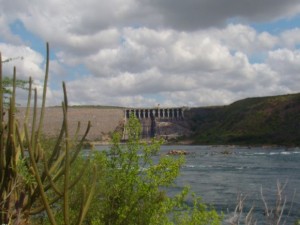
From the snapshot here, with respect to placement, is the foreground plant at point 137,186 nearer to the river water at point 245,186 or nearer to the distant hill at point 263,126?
the river water at point 245,186

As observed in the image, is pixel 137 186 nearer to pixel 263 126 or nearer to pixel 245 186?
pixel 245 186

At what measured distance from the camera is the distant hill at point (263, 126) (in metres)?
156

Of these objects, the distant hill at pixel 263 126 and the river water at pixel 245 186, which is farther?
the distant hill at pixel 263 126

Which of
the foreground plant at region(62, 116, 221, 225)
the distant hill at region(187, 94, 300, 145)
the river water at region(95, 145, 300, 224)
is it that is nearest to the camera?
the foreground plant at region(62, 116, 221, 225)

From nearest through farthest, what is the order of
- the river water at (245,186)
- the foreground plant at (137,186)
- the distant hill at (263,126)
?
the foreground plant at (137,186)
the river water at (245,186)
the distant hill at (263,126)

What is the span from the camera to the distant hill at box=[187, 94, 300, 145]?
6150 inches

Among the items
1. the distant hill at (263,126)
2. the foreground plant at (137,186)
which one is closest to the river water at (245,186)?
the foreground plant at (137,186)

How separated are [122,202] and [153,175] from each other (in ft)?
5.27

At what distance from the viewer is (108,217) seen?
45.7 ft

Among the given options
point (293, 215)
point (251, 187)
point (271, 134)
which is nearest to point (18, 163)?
point (293, 215)

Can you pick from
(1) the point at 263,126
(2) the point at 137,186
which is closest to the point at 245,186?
(2) the point at 137,186

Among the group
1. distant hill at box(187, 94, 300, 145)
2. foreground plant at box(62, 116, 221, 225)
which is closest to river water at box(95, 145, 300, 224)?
foreground plant at box(62, 116, 221, 225)

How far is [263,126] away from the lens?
6811 inches

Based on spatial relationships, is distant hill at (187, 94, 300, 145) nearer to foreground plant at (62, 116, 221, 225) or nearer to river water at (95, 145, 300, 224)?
river water at (95, 145, 300, 224)
